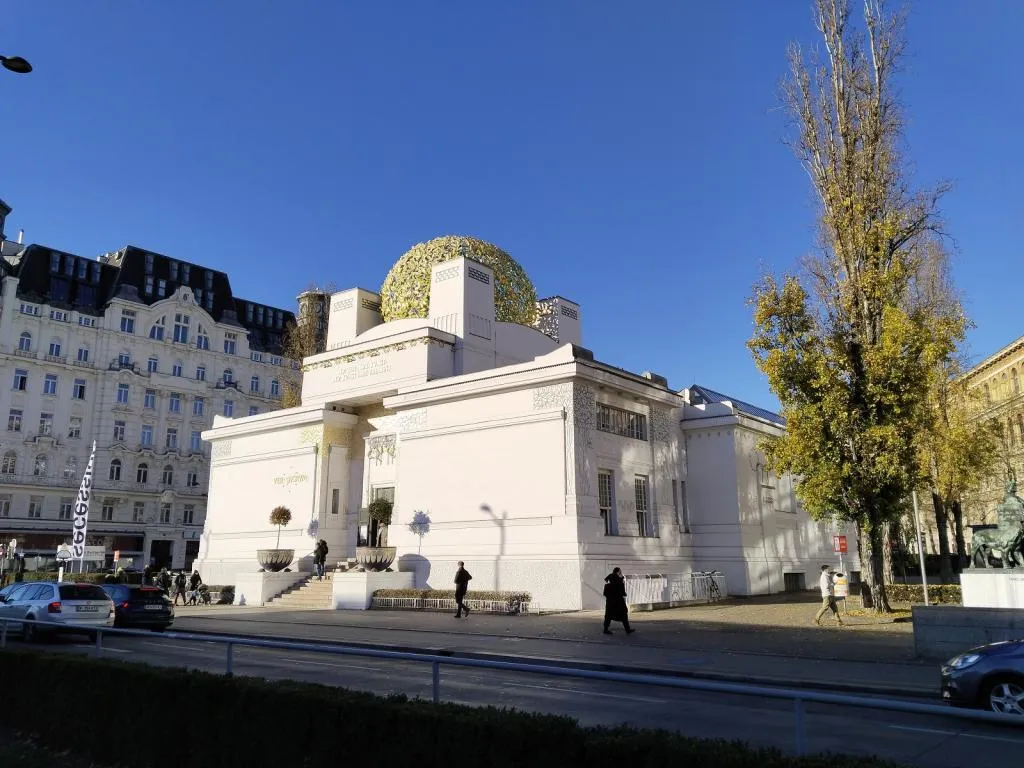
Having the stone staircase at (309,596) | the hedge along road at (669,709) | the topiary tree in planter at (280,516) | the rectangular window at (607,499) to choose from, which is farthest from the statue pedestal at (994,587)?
the topiary tree in planter at (280,516)

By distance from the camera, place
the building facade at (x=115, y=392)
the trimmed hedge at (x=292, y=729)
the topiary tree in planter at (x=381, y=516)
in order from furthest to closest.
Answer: the building facade at (x=115, y=392), the topiary tree in planter at (x=381, y=516), the trimmed hedge at (x=292, y=729)

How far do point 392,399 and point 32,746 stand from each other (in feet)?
80.4

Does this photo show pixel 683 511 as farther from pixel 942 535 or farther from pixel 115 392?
pixel 115 392

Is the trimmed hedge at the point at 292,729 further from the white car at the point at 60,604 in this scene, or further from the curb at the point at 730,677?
the white car at the point at 60,604

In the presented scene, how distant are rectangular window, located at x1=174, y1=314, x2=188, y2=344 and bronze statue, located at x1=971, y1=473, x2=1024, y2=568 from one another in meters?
63.2

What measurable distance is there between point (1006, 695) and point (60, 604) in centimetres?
1955

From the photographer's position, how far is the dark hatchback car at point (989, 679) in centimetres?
916

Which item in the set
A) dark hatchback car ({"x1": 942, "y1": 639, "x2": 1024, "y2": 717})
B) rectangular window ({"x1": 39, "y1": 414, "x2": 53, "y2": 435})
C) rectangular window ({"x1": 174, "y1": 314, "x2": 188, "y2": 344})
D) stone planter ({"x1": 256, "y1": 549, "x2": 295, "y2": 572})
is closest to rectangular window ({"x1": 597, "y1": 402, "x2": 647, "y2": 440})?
stone planter ({"x1": 256, "y1": 549, "x2": 295, "y2": 572})

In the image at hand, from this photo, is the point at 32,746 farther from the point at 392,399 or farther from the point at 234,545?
the point at 234,545

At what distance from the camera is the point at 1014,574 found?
17.3 meters

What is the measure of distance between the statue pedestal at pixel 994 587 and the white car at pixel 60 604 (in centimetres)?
2087

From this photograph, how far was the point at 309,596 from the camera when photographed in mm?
30609

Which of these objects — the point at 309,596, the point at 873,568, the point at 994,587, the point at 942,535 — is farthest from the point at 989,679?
the point at 942,535

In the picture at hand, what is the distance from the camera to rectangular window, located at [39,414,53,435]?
5816cm
